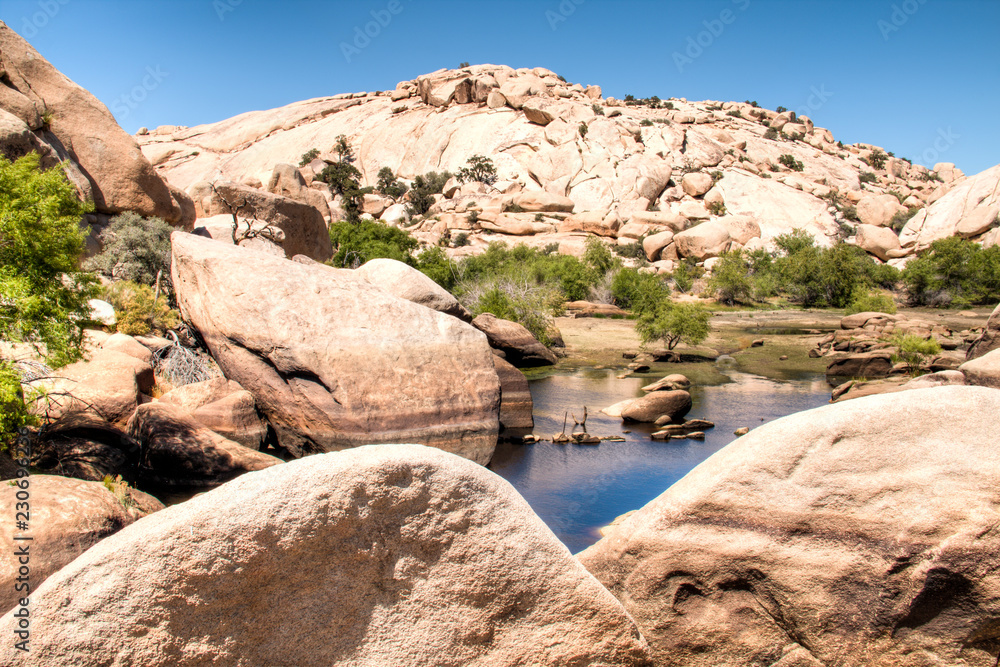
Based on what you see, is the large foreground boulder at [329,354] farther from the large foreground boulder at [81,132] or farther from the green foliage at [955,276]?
the green foliage at [955,276]

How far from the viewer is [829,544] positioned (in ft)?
13.2

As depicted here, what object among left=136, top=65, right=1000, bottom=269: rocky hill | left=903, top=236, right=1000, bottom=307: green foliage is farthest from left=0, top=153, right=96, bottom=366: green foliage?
left=903, top=236, right=1000, bottom=307: green foliage

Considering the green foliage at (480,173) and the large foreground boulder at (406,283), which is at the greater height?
the green foliage at (480,173)

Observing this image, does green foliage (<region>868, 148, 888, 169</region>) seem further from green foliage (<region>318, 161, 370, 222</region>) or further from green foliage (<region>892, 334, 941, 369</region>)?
green foliage (<region>892, 334, 941, 369</region>)

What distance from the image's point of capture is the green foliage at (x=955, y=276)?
36.1m

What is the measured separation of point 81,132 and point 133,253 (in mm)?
4192

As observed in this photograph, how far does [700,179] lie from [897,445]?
58184 mm

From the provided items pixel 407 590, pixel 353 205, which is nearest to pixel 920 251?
pixel 353 205

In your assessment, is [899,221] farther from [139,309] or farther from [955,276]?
[139,309]

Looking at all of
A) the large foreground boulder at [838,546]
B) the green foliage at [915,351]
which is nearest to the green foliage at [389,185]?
the green foliage at [915,351]

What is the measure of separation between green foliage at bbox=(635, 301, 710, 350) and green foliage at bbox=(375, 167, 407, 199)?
42771mm

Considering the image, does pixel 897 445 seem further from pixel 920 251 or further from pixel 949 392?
pixel 920 251

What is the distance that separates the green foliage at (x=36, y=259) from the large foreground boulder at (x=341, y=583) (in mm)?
3958

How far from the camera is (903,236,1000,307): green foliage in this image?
36094 mm
